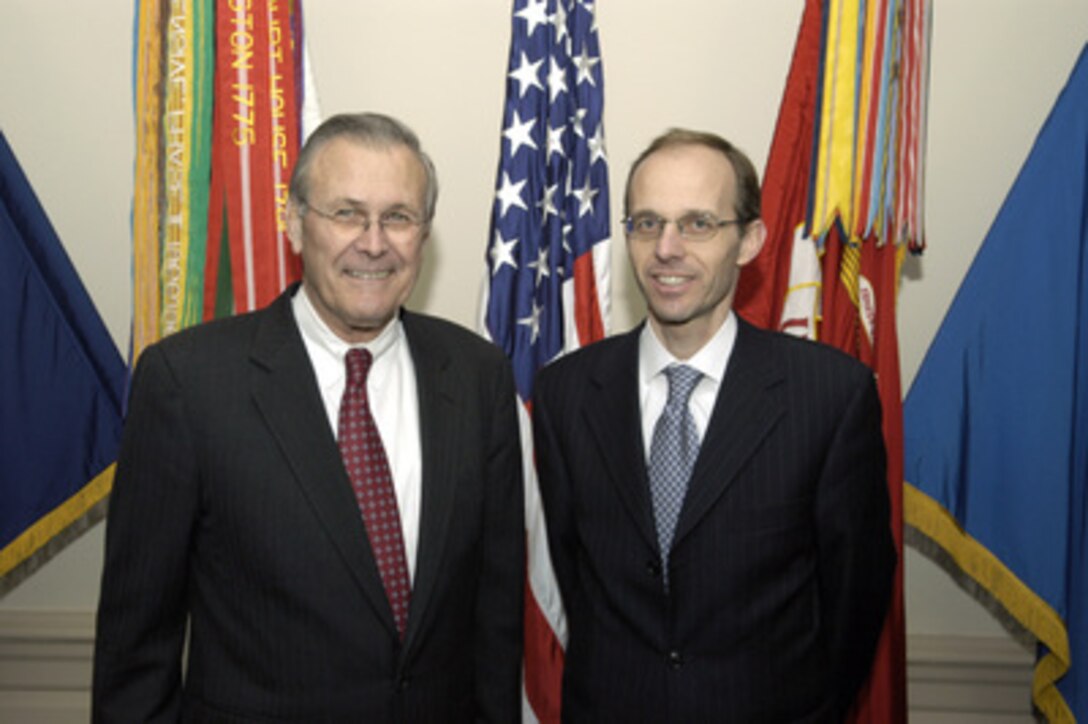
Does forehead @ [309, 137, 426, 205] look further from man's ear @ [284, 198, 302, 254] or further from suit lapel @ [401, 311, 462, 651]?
suit lapel @ [401, 311, 462, 651]

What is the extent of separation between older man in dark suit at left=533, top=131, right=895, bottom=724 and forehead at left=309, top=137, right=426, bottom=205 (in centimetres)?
54

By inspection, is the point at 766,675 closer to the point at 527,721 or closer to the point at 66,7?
the point at 527,721

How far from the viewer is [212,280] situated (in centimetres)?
249

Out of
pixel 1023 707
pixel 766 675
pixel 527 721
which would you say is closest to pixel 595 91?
pixel 766 675

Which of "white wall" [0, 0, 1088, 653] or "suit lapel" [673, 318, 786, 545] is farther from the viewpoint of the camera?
"white wall" [0, 0, 1088, 653]

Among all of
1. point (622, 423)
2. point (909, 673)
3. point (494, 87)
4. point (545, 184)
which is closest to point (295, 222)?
point (622, 423)

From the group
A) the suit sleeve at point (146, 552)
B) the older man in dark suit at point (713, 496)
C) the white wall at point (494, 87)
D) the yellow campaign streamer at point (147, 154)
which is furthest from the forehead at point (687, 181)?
the yellow campaign streamer at point (147, 154)

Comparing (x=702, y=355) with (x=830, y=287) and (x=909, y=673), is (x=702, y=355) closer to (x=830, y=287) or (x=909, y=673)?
(x=830, y=287)

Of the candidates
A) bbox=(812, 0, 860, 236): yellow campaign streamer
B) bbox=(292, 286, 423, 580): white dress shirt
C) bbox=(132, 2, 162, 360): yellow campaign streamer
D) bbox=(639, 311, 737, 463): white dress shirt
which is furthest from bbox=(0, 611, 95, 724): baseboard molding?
bbox=(812, 0, 860, 236): yellow campaign streamer

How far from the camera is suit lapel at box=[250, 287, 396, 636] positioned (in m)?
1.61

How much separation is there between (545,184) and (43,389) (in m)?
1.66

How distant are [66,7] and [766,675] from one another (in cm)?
311

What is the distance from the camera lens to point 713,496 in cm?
178

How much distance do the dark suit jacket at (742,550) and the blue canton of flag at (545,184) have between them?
0.69 meters
